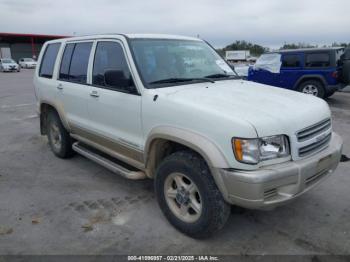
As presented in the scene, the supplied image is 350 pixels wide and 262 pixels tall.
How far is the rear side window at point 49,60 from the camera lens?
5.38 metres

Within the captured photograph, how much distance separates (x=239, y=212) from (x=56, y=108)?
10.6 ft

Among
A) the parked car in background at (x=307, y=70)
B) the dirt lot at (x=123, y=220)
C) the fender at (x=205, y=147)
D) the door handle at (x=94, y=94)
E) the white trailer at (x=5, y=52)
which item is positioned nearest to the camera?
the fender at (x=205, y=147)

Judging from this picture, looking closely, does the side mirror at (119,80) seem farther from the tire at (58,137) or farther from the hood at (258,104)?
the tire at (58,137)

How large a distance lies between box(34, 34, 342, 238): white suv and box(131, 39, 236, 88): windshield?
0.01 metres

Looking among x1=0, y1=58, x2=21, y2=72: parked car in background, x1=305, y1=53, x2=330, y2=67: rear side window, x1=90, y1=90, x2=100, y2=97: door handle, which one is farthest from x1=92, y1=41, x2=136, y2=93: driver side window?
x1=0, y1=58, x2=21, y2=72: parked car in background

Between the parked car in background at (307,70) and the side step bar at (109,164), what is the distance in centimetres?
848

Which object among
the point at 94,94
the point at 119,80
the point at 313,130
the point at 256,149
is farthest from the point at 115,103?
the point at 313,130

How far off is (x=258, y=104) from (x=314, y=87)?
8.79 m

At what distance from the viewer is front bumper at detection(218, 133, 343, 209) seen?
2643 mm

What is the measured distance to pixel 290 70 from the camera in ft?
37.1

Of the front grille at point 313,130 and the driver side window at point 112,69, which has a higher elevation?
the driver side window at point 112,69

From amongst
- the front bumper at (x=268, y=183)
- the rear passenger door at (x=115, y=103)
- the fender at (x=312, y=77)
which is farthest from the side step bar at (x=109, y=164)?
the fender at (x=312, y=77)

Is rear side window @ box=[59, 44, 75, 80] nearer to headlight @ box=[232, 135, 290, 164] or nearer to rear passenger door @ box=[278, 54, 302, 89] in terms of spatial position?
headlight @ box=[232, 135, 290, 164]

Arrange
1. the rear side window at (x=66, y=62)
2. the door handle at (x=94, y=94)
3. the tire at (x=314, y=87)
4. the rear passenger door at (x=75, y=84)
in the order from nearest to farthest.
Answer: the door handle at (x=94, y=94)
the rear passenger door at (x=75, y=84)
the rear side window at (x=66, y=62)
the tire at (x=314, y=87)
